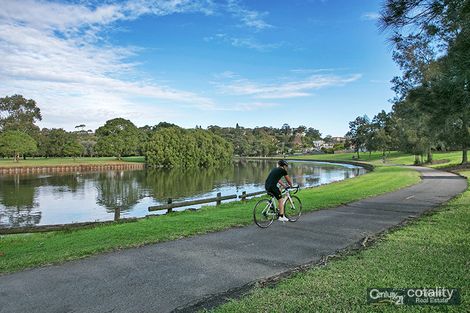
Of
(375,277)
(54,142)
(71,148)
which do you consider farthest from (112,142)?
(375,277)

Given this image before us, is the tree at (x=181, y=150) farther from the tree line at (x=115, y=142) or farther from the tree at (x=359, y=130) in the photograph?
the tree at (x=359, y=130)

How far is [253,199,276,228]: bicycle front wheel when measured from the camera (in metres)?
9.46

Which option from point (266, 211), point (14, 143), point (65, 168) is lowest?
point (65, 168)

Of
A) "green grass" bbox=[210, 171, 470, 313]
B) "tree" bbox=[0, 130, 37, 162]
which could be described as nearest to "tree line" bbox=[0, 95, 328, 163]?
"tree" bbox=[0, 130, 37, 162]

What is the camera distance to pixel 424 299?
4.44 metres

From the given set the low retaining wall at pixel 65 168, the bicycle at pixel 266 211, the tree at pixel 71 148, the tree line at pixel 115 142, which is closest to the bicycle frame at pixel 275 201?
the bicycle at pixel 266 211

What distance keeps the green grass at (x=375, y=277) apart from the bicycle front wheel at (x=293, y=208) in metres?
3.20

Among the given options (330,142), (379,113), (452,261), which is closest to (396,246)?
(452,261)

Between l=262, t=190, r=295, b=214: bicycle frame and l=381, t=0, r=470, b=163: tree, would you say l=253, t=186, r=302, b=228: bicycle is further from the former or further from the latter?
l=381, t=0, r=470, b=163: tree

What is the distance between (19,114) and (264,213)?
A: 331ft

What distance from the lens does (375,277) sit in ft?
17.0

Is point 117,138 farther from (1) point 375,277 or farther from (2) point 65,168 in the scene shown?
(1) point 375,277

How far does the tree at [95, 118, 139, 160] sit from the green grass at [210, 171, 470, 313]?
88991 millimetres

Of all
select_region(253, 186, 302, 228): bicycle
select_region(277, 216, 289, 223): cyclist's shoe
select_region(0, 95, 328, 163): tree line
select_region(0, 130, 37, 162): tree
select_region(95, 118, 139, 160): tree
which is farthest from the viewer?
select_region(95, 118, 139, 160): tree
